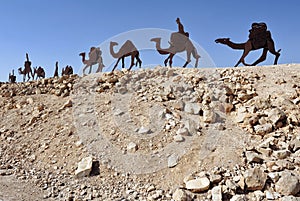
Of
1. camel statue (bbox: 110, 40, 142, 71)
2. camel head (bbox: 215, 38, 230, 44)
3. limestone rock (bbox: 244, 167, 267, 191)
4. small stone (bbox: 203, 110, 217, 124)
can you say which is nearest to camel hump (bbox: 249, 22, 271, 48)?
camel head (bbox: 215, 38, 230, 44)

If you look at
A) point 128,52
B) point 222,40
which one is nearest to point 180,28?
point 222,40

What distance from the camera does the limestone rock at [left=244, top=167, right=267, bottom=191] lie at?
3545 mm

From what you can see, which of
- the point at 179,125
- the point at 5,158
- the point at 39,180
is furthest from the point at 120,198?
the point at 5,158

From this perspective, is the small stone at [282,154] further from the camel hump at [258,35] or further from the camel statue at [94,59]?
the camel statue at [94,59]

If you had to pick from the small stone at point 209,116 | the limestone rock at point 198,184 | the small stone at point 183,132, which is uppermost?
the small stone at point 209,116

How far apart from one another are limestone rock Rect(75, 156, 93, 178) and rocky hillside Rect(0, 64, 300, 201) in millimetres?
19

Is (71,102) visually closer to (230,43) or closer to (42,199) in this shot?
(42,199)

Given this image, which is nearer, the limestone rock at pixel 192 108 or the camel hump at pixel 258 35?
the limestone rock at pixel 192 108

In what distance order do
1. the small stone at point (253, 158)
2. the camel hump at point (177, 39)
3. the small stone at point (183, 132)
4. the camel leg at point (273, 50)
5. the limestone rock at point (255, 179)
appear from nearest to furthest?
the limestone rock at point (255, 179)
the small stone at point (253, 158)
the small stone at point (183, 132)
the camel leg at point (273, 50)
the camel hump at point (177, 39)

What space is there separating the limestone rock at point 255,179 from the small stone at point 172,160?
107cm

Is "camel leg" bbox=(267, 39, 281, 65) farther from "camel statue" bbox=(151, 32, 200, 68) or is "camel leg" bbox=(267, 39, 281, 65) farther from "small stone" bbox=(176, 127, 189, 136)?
"small stone" bbox=(176, 127, 189, 136)

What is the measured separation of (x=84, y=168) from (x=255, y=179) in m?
2.50

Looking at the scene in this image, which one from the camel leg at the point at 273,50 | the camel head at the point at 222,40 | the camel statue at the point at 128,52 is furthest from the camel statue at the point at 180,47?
the camel leg at the point at 273,50

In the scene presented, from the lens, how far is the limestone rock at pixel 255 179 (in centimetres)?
354
